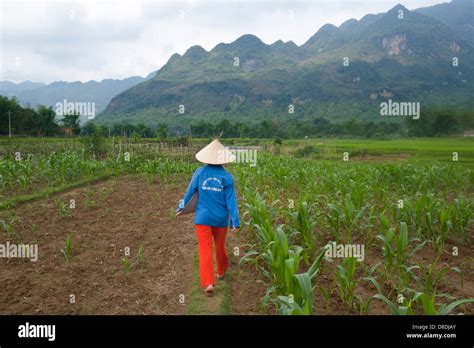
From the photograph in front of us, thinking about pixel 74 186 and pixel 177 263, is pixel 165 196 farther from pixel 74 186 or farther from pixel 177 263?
pixel 177 263

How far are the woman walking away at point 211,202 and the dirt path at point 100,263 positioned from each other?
496mm

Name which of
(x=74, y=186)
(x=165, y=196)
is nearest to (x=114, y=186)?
(x=74, y=186)

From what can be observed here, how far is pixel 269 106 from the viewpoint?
102m

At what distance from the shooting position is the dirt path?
10.9 feet

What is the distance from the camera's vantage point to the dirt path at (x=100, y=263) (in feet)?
10.9

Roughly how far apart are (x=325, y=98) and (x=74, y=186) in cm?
9674

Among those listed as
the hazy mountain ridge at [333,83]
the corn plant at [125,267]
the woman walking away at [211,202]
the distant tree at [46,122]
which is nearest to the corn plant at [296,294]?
the woman walking away at [211,202]

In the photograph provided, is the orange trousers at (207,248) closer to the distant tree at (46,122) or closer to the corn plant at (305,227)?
the corn plant at (305,227)

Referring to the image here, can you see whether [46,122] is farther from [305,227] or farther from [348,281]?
[348,281]

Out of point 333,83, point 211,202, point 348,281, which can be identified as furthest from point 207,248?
point 333,83

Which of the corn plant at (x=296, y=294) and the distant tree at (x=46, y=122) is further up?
the distant tree at (x=46, y=122)

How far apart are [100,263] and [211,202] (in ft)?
6.17

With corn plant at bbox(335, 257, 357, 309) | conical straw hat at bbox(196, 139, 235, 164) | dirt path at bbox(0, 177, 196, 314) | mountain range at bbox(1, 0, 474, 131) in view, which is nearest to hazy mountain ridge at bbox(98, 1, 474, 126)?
mountain range at bbox(1, 0, 474, 131)

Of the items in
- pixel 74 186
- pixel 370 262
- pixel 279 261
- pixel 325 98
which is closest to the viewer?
pixel 279 261
